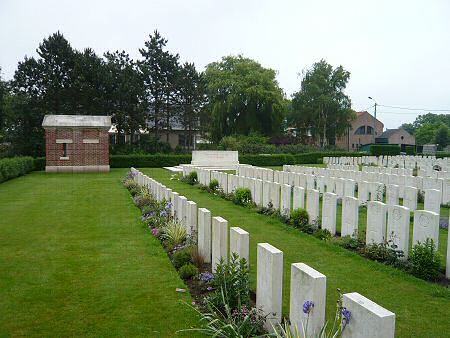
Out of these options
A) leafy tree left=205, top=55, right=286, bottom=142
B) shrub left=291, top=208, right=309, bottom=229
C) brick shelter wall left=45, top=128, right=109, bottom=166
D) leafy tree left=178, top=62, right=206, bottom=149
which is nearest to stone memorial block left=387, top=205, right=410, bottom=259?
shrub left=291, top=208, right=309, bottom=229

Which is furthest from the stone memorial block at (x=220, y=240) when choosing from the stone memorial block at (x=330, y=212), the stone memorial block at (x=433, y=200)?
the stone memorial block at (x=433, y=200)

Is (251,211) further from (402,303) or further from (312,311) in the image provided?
(312,311)

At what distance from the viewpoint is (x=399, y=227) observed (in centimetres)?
596

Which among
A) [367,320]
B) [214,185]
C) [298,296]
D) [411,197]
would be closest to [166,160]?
[214,185]

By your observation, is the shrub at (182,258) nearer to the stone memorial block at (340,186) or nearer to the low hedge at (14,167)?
the stone memorial block at (340,186)

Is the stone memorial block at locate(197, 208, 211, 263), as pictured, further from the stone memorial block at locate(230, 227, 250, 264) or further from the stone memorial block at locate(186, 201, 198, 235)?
the stone memorial block at locate(230, 227, 250, 264)

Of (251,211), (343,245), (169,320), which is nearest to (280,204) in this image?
(251,211)

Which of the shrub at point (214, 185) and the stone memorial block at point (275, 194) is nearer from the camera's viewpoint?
the stone memorial block at point (275, 194)

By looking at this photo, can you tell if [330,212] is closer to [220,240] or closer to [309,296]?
[220,240]

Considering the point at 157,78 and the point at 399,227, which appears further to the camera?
the point at 157,78

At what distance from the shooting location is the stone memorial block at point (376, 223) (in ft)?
20.5

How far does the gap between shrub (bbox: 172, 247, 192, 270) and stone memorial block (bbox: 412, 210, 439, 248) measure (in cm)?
323

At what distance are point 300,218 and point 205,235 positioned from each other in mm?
3350

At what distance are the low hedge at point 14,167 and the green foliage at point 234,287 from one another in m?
18.5
